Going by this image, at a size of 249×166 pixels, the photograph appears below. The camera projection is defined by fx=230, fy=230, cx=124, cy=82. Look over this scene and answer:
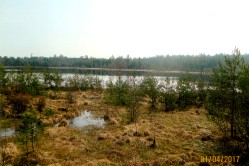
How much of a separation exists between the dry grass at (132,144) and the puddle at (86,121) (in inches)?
78.6

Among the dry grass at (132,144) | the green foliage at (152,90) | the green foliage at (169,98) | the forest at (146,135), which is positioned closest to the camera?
the dry grass at (132,144)

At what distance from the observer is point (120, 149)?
21.3m

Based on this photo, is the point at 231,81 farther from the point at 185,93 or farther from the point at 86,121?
the point at 86,121

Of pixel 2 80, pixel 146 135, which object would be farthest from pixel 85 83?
pixel 146 135

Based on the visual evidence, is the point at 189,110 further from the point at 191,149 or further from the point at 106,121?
the point at 191,149

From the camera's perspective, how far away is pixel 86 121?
3419cm

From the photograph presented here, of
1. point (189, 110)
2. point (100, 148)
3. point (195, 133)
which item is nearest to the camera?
point (100, 148)

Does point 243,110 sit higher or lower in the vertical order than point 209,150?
higher

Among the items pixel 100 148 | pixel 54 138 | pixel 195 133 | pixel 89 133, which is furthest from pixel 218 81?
pixel 54 138

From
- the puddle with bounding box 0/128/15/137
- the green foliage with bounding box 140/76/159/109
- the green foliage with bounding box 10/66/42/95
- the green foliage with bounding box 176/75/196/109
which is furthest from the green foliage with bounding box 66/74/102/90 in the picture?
the puddle with bounding box 0/128/15/137

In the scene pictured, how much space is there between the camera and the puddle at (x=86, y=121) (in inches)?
1258

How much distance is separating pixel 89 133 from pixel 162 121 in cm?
→ 1081
